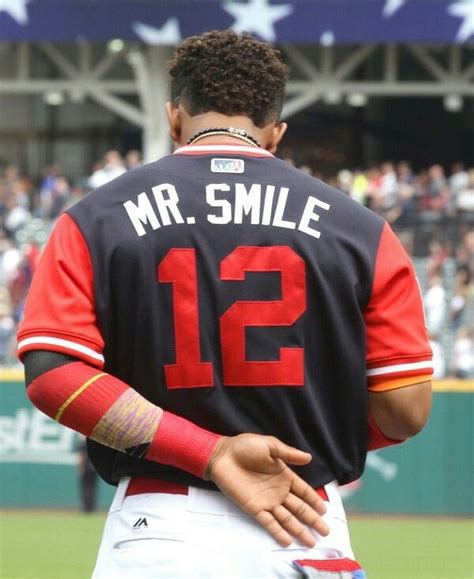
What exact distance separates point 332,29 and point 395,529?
10.1 meters

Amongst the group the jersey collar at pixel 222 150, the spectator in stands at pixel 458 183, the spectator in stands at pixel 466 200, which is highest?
the spectator in stands at pixel 458 183

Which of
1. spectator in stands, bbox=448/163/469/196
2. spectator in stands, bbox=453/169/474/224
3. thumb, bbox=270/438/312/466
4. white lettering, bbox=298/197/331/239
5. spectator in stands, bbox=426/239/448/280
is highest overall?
spectator in stands, bbox=448/163/469/196

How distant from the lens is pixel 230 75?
A: 3148 mm

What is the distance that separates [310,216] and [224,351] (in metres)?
0.35

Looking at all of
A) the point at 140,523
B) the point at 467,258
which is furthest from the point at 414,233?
the point at 140,523

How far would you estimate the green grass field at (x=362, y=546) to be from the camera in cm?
1116

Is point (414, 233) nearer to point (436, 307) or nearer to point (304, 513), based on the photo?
point (436, 307)

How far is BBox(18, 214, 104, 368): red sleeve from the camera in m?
3.00

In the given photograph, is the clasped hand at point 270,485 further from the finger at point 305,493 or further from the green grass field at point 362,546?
the green grass field at point 362,546

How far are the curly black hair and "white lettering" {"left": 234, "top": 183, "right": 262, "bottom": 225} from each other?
185 mm

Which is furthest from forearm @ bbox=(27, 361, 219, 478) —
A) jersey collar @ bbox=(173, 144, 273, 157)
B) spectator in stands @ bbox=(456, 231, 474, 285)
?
spectator in stands @ bbox=(456, 231, 474, 285)

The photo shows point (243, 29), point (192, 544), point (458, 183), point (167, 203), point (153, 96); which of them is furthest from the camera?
point (153, 96)

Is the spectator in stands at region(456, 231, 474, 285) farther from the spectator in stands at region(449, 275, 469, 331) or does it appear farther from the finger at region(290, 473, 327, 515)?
the finger at region(290, 473, 327, 515)

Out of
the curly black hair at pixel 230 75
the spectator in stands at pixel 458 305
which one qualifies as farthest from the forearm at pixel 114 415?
the spectator in stands at pixel 458 305
